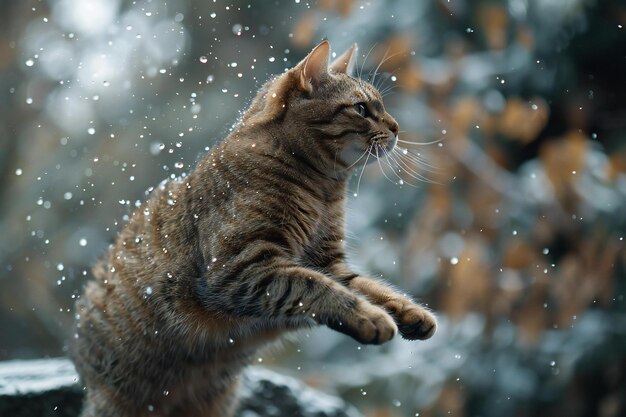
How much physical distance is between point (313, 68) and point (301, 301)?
12.8 inches

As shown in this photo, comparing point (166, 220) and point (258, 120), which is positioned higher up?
point (258, 120)

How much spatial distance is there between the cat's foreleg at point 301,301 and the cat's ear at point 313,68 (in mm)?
247

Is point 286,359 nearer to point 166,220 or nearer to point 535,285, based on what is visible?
point 535,285

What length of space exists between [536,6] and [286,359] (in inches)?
50.9

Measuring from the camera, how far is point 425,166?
2.15 m

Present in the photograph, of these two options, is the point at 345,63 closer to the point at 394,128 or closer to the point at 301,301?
the point at 394,128

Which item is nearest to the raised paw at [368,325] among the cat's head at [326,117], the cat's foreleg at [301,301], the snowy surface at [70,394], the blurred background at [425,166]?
the cat's foreleg at [301,301]

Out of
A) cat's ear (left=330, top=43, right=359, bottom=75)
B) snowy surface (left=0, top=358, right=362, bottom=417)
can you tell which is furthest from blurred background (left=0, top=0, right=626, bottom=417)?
cat's ear (left=330, top=43, right=359, bottom=75)

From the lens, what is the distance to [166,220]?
1.17 meters

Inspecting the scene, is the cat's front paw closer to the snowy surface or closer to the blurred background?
the snowy surface

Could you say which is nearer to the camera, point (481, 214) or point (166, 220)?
point (166, 220)

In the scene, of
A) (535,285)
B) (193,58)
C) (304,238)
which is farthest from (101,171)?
(304,238)

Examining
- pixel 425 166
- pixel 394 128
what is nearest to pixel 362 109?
pixel 394 128

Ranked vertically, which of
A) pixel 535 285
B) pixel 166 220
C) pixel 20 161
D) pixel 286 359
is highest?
pixel 166 220
